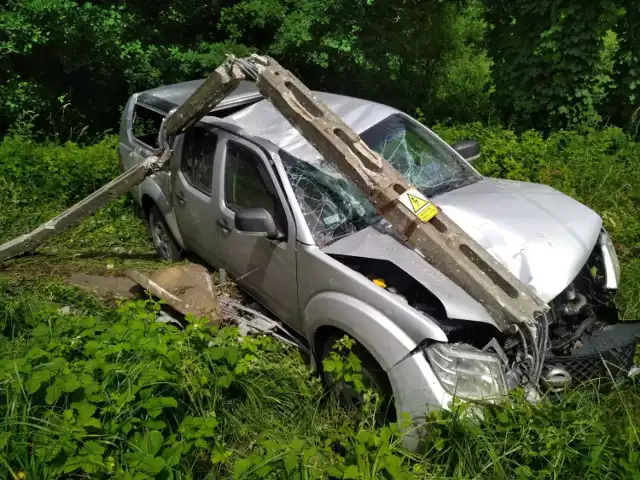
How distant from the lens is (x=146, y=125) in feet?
18.9

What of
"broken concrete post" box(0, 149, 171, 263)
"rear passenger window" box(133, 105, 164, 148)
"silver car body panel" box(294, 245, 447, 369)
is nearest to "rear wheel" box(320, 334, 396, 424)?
"silver car body panel" box(294, 245, 447, 369)

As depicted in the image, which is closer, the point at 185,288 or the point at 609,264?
the point at 609,264

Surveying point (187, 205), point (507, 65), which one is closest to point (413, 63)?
point (507, 65)

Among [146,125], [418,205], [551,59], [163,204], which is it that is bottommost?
[163,204]

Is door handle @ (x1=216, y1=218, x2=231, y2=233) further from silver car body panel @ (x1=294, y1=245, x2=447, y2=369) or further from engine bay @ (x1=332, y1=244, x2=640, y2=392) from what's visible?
engine bay @ (x1=332, y1=244, x2=640, y2=392)

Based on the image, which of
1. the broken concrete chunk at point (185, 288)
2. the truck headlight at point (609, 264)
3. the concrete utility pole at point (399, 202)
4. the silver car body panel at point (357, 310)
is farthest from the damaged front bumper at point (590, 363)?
the broken concrete chunk at point (185, 288)

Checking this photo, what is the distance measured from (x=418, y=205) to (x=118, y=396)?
1923 mm

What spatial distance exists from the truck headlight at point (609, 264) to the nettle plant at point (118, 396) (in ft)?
7.92

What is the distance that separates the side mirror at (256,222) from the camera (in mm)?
3576

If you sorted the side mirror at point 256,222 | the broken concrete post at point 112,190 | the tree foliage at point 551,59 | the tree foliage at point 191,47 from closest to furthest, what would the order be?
the side mirror at point 256,222 < the broken concrete post at point 112,190 < the tree foliage at point 551,59 < the tree foliage at point 191,47

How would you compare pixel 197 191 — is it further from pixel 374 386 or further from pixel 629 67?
pixel 629 67

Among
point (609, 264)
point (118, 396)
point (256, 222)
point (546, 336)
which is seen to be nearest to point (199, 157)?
point (256, 222)

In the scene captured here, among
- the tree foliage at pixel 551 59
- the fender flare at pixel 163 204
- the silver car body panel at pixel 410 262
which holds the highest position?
the tree foliage at pixel 551 59

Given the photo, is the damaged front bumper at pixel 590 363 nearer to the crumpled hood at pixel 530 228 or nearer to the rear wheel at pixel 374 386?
the crumpled hood at pixel 530 228
